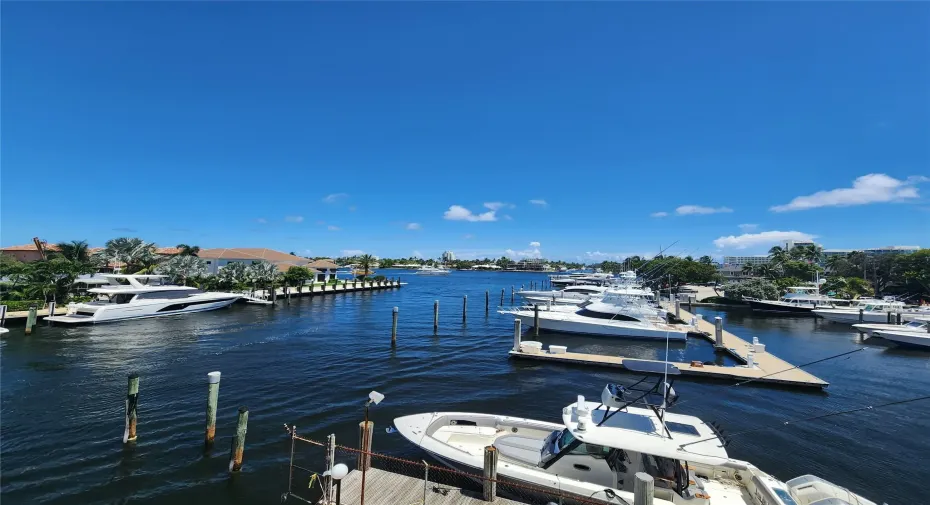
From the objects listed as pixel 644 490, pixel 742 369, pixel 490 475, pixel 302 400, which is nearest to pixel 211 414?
pixel 302 400

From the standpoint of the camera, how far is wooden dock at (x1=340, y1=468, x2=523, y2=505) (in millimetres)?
7684

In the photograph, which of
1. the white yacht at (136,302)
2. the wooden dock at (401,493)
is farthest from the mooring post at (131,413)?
the white yacht at (136,302)

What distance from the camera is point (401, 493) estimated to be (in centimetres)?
796

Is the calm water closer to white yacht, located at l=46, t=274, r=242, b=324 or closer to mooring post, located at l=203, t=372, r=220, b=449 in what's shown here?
mooring post, located at l=203, t=372, r=220, b=449

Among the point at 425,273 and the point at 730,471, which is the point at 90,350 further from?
the point at 425,273

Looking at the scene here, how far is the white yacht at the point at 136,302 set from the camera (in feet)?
96.9

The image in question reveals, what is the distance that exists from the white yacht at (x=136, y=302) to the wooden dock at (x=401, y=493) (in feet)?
107

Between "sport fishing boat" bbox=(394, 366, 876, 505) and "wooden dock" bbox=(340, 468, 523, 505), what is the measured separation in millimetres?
949

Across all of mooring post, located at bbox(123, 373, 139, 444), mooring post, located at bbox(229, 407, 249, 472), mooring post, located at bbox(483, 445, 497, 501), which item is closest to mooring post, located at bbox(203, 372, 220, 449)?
mooring post, located at bbox(229, 407, 249, 472)

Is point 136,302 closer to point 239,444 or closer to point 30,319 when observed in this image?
point 30,319

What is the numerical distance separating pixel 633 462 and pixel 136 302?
39362 mm

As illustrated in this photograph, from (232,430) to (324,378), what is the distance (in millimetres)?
5878

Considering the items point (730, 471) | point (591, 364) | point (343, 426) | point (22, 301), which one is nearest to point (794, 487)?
point (730, 471)

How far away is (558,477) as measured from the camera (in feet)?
26.9
